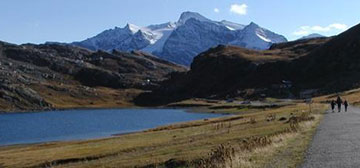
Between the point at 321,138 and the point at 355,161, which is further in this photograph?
the point at 321,138

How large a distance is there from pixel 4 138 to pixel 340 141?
119929 millimetres

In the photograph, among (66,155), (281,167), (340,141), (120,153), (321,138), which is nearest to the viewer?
(281,167)

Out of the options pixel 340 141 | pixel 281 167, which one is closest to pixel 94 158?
pixel 340 141

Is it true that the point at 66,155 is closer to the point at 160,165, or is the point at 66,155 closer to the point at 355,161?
the point at 160,165

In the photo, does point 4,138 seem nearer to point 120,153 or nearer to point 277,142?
point 120,153

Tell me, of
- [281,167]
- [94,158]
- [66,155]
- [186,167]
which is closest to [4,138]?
[66,155]

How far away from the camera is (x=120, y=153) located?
55875 millimetres

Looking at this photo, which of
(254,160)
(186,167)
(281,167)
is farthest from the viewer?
(186,167)

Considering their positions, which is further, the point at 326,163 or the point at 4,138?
the point at 4,138

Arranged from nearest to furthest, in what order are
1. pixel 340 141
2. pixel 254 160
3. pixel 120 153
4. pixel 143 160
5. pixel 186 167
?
1. pixel 254 160
2. pixel 186 167
3. pixel 340 141
4. pixel 143 160
5. pixel 120 153

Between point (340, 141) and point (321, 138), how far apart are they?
2.83m

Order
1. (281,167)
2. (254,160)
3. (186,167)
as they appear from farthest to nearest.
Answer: (186,167) → (254,160) → (281,167)

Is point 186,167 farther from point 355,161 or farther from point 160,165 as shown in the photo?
point 355,161

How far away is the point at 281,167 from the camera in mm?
25672
